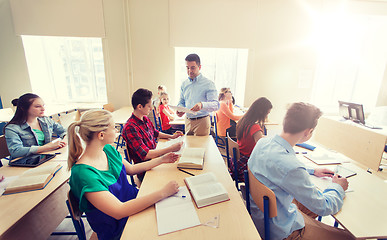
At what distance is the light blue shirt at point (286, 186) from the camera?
3.31ft

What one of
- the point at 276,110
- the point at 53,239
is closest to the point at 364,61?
the point at 276,110

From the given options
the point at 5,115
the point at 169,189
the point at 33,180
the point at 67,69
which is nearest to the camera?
the point at 169,189

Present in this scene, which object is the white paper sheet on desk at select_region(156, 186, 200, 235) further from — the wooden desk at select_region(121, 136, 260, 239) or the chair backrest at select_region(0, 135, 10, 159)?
the chair backrest at select_region(0, 135, 10, 159)

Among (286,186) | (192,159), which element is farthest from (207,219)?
(192,159)

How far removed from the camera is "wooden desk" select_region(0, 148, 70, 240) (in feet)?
3.45

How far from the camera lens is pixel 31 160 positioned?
1.67 metres

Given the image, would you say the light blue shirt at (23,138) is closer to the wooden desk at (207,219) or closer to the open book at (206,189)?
the wooden desk at (207,219)

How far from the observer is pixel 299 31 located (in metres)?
4.31

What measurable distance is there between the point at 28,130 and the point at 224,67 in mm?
4146

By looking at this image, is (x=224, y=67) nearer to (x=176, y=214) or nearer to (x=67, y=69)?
(x=67, y=69)

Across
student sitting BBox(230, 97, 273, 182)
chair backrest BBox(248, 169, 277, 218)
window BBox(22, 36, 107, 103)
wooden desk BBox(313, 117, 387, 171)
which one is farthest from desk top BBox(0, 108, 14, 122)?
wooden desk BBox(313, 117, 387, 171)

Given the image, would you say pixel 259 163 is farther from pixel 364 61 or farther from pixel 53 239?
pixel 364 61

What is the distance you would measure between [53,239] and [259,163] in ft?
6.78

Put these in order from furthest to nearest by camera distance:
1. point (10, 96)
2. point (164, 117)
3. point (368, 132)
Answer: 1. point (10, 96)
2. point (164, 117)
3. point (368, 132)
